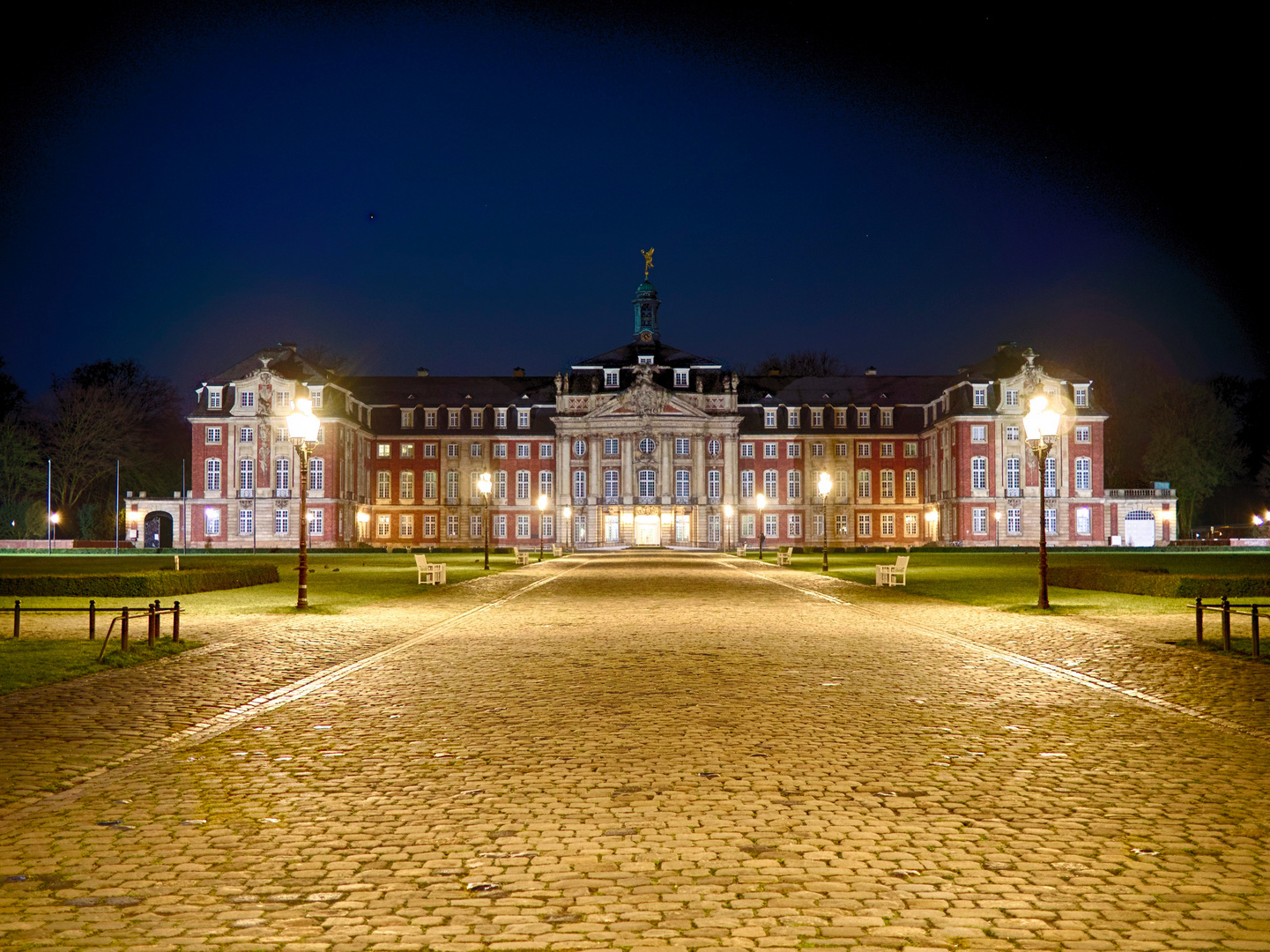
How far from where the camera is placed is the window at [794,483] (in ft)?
285

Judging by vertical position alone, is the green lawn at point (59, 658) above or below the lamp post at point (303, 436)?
below

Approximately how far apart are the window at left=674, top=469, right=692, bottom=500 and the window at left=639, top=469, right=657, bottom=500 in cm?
168

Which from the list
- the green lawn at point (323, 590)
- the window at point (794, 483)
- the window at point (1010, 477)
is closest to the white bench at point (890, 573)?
the green lawn at point (323, 590)

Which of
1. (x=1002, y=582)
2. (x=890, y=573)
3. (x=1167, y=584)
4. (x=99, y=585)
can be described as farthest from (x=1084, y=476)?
(x=99, y=585)

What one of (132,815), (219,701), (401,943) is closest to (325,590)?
(219,701)

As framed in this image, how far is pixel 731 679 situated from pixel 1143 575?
17.6 meters

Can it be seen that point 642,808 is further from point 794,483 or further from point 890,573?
point 794,483

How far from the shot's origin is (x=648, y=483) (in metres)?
85.8

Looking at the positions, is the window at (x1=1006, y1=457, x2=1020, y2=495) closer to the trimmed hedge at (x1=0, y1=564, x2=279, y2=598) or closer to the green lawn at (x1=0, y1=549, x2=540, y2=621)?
the green lawn at (x1=0, y1=549, x2=540, y2=621)

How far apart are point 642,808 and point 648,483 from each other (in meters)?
79.4

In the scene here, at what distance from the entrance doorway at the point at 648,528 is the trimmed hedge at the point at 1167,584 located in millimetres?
57375

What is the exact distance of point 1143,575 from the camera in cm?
2569

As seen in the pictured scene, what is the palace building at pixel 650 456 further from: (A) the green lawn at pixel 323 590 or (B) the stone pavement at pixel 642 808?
(B) the stone pavement at pixel 642 808

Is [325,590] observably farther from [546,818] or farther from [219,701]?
[546,818]
